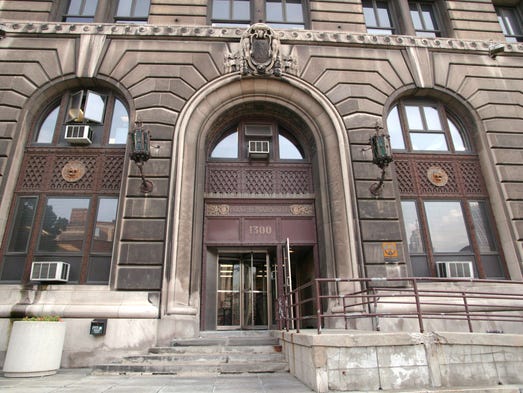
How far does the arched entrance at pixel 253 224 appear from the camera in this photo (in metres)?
10.5

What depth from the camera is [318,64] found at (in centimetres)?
1155

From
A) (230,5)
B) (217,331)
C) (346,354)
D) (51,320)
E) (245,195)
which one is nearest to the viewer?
(346,354)

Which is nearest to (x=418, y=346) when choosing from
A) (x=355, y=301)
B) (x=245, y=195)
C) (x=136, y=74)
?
(x=355, y=301)

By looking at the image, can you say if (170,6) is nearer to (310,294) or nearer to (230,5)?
(230,5)

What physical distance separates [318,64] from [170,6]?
593 centimetres

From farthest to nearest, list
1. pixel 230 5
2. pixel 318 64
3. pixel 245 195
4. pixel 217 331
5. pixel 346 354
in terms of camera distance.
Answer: pixel 230 5 → pixel 318 64 → pixel 245 195 → pixel 217 331 → pixel 346 354

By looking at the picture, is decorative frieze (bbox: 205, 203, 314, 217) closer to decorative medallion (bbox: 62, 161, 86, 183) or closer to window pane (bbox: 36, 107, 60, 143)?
decorative medallion (bbox: 62, 161, 86, 183)

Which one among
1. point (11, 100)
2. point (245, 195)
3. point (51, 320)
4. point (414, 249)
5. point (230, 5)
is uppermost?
point (230, 5)

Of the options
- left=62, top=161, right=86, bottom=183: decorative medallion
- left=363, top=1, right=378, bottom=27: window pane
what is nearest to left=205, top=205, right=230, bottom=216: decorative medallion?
left=62, top=161, right=86, bottom=183: decorative medallion

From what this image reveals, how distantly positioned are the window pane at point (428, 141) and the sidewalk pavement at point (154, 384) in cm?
902

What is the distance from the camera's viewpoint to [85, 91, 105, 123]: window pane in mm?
10734

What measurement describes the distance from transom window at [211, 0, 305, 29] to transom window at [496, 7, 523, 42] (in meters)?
8.80

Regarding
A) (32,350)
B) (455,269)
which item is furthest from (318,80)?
(32,350)

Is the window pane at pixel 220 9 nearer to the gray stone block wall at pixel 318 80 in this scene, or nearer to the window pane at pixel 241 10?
the window pane at pixel 241 10
